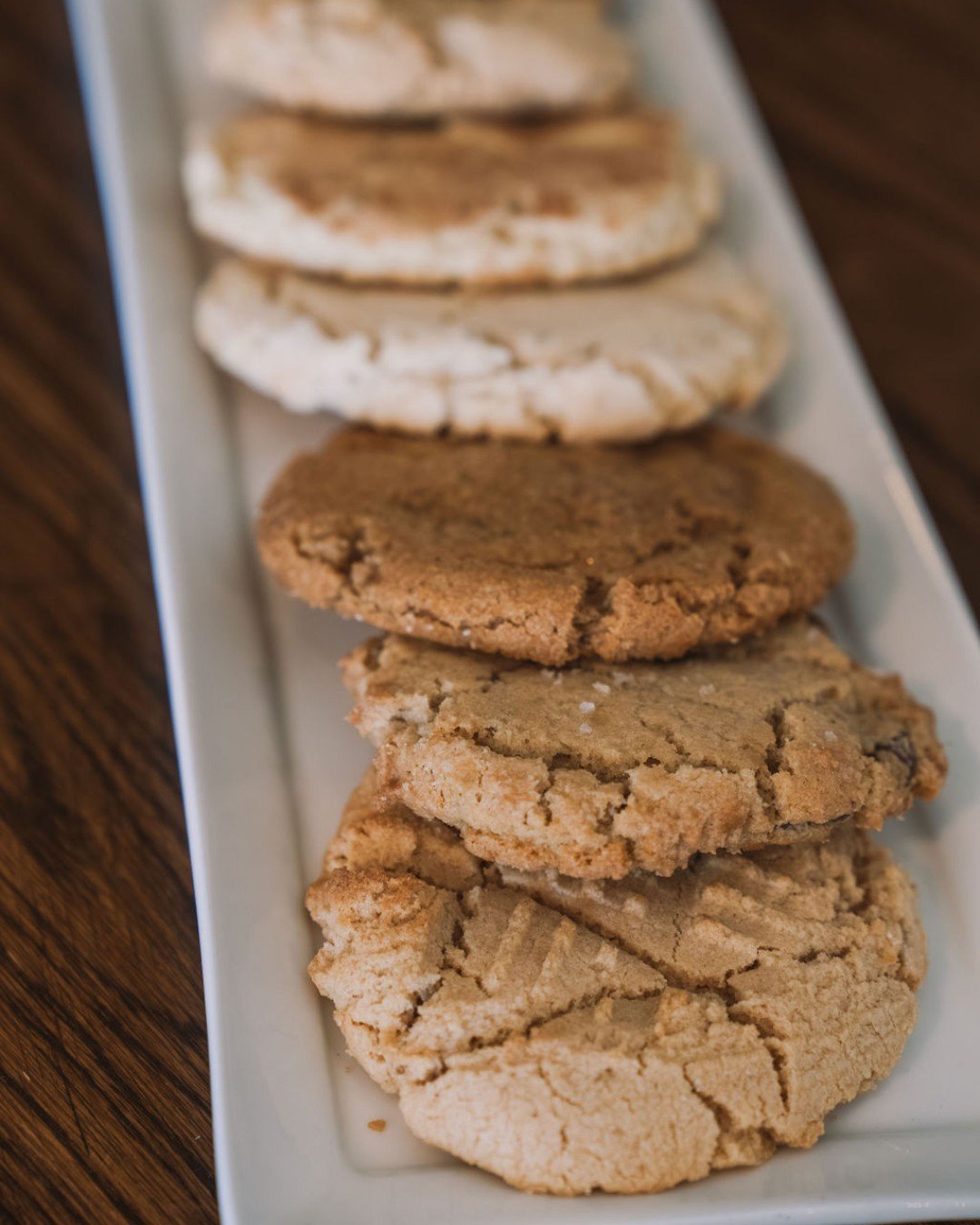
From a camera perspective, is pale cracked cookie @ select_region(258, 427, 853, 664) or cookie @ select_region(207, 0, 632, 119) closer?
pale cracked cookie @ select_region(258, 427, 853, 664)

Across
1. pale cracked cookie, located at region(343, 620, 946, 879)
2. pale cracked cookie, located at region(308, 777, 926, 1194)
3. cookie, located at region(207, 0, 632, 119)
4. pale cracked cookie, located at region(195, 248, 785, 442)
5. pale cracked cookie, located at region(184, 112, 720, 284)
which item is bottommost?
pale cracked cookie, located at region(308, 777, 926, 1194)

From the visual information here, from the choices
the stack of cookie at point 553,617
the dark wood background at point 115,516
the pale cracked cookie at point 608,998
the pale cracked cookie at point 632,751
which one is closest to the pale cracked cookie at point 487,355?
the stack of cookie at point 553,617

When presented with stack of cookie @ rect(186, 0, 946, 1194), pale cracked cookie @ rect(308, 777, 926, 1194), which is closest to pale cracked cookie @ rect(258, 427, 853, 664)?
stack of cookie @ rect(186, 0, 946, 1194)

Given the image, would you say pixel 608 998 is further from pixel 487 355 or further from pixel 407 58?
pixel 407 58

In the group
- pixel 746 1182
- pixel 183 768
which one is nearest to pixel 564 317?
pixel 183 768

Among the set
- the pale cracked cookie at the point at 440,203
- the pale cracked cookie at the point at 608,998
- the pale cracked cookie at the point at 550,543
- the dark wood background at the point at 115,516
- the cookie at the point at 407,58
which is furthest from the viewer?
the cookie at the point at 407,58

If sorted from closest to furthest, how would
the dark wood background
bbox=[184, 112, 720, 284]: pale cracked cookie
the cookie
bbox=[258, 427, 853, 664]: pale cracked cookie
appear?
the dark wood background < bbox=[258, 427, 853, 664]: pale cracked cookie < bbox=[184, 112, 720, 284]: pale cracked cookie < the cookie

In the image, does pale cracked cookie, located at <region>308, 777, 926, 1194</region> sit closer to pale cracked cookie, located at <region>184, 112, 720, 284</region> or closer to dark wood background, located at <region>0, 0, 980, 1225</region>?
dark wood background, located at <region>0, 0, 980, 1225</region>

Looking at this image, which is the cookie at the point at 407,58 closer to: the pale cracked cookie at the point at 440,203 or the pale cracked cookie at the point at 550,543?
the pale cracked cookie at the point at 440,203
